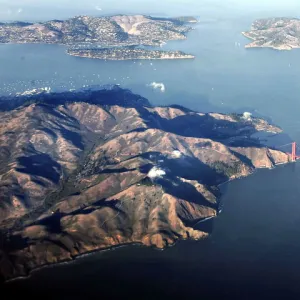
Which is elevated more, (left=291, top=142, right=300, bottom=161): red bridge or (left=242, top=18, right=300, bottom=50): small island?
(left=242, top=18, right=300, bottom=50): small island

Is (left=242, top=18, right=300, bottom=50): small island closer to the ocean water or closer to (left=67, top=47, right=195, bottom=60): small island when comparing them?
(left=67, top=47, right=195, bottom=60): small island

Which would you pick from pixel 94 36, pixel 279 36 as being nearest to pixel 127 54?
pixel 94 36

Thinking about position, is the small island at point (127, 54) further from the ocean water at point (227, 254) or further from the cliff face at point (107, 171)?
the cliff face at point (107, 171)

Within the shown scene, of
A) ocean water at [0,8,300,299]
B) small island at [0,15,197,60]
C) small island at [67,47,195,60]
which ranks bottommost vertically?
ocean water at [0,8,300,299]

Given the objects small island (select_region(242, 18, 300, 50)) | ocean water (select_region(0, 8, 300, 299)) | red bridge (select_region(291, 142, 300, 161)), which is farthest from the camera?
small island (select_region(242, 18, 300, 50))

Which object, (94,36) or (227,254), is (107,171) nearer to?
(227,254)

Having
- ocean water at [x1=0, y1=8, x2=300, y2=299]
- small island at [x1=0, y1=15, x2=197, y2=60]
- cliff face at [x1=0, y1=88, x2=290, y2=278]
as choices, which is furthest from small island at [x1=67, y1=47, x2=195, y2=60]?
cliff face at [x1=0, y1=88, x2=290, y2=278]

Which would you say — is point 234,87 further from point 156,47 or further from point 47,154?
point 47,154

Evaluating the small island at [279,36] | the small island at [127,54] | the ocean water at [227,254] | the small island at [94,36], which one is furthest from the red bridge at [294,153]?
the small island at [279,36]
